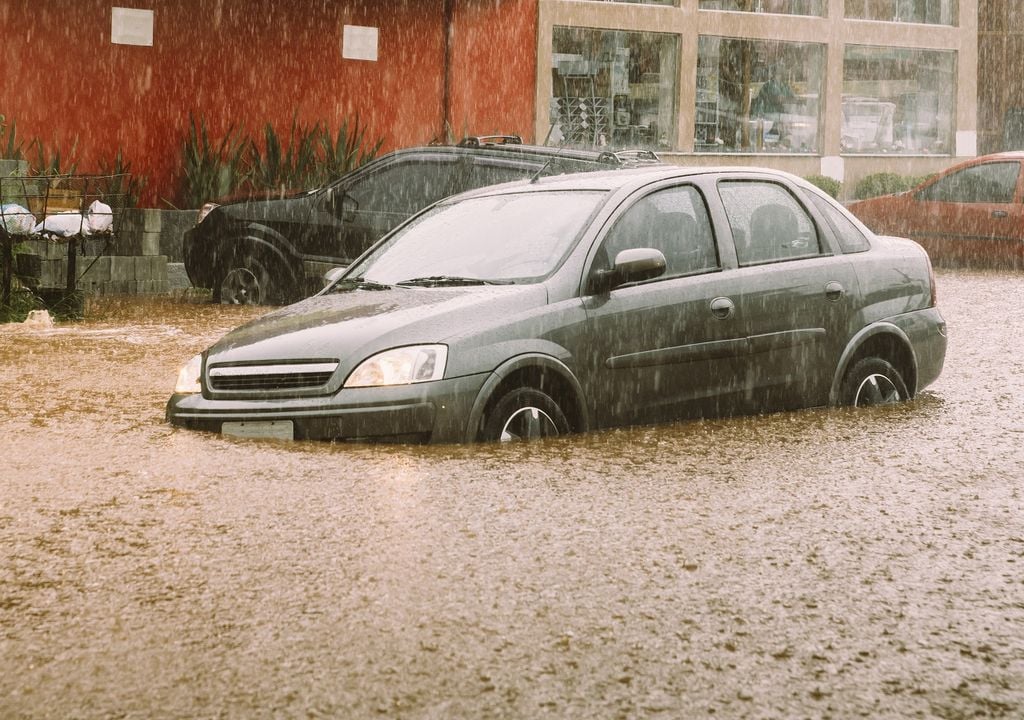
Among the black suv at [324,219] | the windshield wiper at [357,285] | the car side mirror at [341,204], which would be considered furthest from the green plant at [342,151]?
the windshield wiper at [357,285]

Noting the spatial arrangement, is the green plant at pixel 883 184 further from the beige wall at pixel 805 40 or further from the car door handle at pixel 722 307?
the car door handle at pixel 722 307

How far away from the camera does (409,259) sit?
870cm

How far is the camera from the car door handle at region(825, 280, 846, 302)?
341 inches

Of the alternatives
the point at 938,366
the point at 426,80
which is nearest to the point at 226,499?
the point at 938,366

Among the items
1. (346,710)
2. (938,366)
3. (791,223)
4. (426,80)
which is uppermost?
(426,80)

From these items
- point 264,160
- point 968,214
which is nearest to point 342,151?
point 264,160

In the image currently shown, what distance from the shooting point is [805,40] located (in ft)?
94.9

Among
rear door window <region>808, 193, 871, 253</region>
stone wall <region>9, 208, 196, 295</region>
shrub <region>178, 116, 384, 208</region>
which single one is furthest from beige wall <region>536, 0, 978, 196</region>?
rear door window <region>808, 193, 871, 253</region>

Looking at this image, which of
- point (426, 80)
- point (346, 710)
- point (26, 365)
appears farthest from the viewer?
point (426, 80)

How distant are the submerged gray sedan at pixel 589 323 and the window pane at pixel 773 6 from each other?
19254 millimetres

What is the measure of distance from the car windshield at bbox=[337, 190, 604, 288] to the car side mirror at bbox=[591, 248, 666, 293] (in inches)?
9.5

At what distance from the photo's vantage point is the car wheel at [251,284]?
16.4 meters

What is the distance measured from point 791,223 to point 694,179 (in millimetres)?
696

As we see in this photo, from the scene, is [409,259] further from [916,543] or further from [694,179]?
[916,543]
